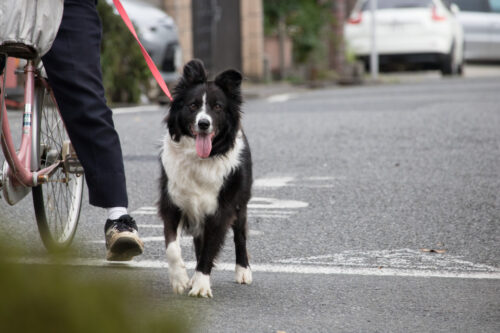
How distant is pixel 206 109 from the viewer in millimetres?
4059

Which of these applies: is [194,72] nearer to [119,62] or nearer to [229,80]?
[229,80]

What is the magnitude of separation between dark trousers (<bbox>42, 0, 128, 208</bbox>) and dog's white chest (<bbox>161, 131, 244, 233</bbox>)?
0.25 meters

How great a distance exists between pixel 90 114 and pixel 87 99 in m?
0.07

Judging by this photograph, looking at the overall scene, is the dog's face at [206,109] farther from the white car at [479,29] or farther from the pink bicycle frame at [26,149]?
the white car at [479,29]

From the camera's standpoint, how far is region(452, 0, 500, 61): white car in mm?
21812

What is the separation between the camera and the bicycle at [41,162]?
394 centimetres

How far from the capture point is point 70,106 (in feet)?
13.1

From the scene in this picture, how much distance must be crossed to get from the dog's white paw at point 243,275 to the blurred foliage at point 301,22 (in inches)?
773

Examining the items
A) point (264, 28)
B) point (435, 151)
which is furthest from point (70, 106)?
point (264, 28)

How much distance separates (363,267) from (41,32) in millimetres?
1867

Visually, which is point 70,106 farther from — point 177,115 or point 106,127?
point 177,115

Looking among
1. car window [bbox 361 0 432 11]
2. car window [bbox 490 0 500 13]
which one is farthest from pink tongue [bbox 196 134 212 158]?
car window [bbox 490 0 500 13]

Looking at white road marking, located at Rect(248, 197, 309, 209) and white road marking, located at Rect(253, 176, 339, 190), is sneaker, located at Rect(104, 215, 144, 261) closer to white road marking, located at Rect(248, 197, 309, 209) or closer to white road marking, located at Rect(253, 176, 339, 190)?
white road marking, located at Rect(248, 197, 309, 209)

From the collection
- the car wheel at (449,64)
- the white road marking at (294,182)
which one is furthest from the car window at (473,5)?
the white road marking at (294,182)
